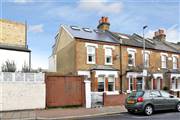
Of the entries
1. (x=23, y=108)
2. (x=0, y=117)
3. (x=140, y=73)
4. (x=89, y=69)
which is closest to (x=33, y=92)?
(x=23, y=108)

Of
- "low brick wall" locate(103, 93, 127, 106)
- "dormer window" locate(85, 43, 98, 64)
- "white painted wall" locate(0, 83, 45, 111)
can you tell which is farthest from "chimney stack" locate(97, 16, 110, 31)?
"white painted wall" locate(0, 83, 45, 111)

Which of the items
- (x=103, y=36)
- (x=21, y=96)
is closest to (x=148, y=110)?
(x=21, y=96)

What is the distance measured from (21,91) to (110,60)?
40.6ft

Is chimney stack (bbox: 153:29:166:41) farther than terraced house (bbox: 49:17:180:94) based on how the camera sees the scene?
Yes

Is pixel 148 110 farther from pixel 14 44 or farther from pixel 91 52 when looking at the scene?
pixel 14 44

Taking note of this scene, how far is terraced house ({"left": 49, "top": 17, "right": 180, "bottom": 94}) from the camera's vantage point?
84.5 feet

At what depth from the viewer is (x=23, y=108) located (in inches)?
680

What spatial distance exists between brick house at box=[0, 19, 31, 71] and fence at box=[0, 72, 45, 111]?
5.58 meters

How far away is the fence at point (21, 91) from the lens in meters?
16.8

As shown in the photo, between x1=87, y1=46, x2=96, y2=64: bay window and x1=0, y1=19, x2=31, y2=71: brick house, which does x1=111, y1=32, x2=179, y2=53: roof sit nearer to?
x1=87, y1=46, x2=96, y2=64: bay window

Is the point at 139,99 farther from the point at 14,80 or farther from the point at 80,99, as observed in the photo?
the point at 14,80

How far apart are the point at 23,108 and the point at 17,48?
28.5 ft

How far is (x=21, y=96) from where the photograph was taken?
56.7 feet

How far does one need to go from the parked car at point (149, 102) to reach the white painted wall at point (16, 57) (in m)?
11.2
